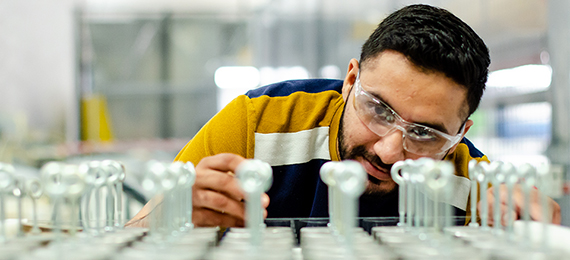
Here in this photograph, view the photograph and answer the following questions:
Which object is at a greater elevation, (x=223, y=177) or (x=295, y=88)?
(x=295, y=88)

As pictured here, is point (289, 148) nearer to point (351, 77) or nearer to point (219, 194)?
point (351, 77)

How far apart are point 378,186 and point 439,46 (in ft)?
1.14

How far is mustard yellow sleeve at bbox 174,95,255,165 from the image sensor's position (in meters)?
1.14

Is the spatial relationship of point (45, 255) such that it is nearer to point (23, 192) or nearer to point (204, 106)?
point (23, 192)

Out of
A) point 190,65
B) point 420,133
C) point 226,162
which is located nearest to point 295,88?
point 420,133

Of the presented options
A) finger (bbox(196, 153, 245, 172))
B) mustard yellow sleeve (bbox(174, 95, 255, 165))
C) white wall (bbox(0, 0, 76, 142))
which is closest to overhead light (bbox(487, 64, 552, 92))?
mustard yellow sleeve (bbox(174, 95, 255, 165))

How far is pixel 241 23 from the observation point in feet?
→ 18.4

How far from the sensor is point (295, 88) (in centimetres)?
127

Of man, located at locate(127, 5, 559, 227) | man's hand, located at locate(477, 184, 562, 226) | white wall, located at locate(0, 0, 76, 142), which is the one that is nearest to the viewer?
man's hand, located at locate(477, 184, 562, 226)

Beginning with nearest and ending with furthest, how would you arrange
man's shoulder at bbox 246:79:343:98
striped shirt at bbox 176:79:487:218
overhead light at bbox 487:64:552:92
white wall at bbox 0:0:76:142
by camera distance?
striped shirt at bbox 176:79:487:218 < man's shoulder at bbox 246:79:343:98 < overhead light at bbox 487:64:552:92 < white wall at bbox 0:0:76:142

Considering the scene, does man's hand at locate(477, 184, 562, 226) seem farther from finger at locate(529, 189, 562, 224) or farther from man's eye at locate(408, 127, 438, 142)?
man's eye at locate(408, 127, 438, 142)

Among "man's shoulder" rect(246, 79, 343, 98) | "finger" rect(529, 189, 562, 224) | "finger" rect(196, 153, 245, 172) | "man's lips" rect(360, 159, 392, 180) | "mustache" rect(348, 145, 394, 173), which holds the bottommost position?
"finger" rect(529, 189, 562, 224)

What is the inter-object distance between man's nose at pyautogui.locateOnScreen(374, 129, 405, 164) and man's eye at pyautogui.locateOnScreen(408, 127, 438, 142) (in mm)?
24

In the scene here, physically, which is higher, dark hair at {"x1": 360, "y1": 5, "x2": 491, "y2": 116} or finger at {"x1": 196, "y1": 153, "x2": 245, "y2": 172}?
dark hair at {"x1": 360, "y1": 5, "x2": 491, "y2": 116}
